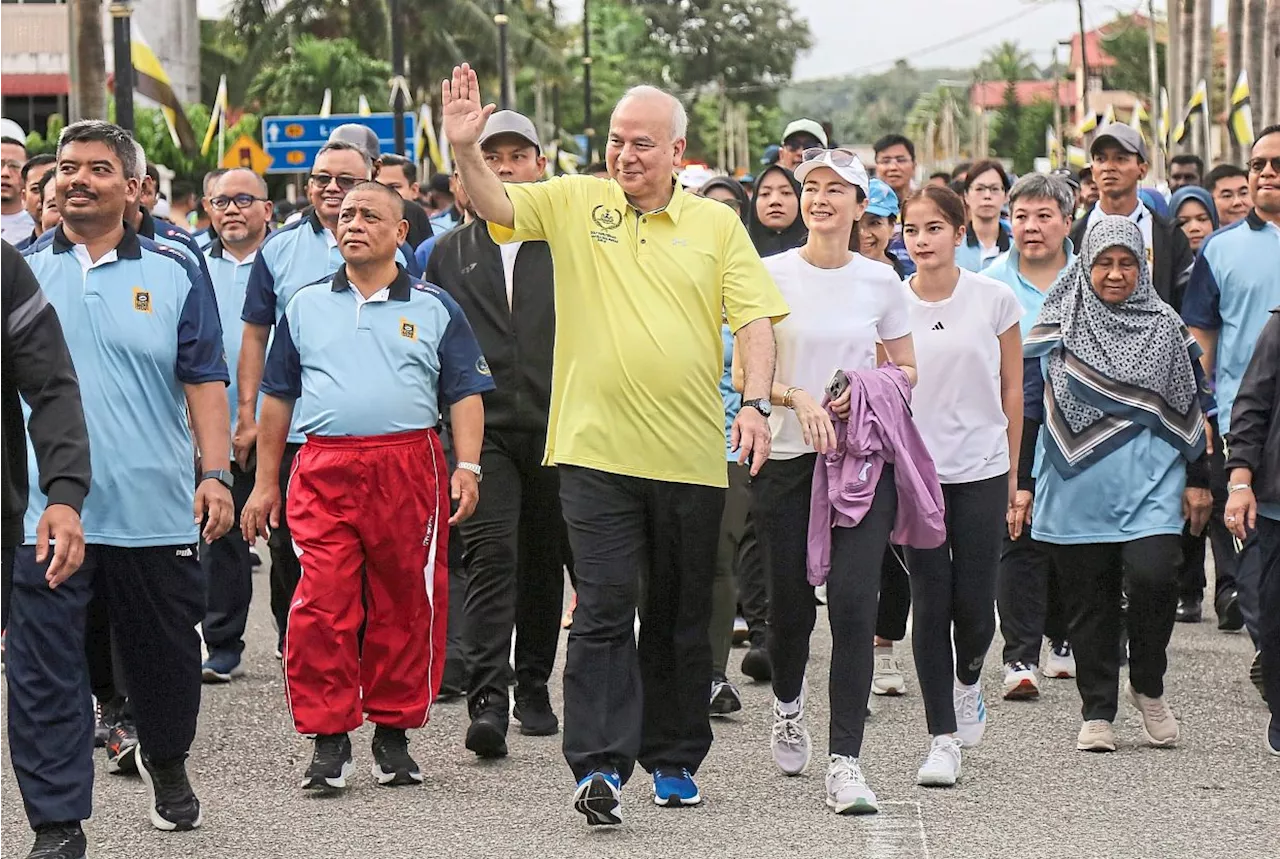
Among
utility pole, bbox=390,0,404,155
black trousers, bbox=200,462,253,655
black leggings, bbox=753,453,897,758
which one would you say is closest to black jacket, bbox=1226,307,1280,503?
black leggings, bbox=753,453,897,758

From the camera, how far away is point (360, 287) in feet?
25.9

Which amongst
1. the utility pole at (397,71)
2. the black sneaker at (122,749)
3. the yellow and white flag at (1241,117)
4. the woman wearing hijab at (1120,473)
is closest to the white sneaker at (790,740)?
the woman wearing hijab at (1120,473)

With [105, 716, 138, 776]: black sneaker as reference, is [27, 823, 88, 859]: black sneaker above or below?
above

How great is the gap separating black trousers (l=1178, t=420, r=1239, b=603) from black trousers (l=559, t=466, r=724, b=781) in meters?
4.47

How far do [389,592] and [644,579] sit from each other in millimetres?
1015

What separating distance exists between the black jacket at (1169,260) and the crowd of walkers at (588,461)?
4.17ft

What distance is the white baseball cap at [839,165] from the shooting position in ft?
24.8

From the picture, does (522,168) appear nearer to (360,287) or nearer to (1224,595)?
(360,287)

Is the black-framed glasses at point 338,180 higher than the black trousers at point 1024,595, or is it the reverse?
the black-framed glasses at point 338,180

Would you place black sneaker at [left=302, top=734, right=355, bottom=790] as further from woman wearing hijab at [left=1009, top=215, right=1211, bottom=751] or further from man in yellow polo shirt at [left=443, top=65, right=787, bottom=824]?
woman wearing hijab at [left=1009, top=215, right=1211, bottom=751]

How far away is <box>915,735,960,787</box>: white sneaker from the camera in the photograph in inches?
299

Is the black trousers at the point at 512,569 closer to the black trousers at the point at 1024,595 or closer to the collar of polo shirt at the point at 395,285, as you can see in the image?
the collar of polo shirt at the point at 395,285

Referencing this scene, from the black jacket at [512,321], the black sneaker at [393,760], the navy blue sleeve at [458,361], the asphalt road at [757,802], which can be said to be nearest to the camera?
the asphalt road at [757,802]

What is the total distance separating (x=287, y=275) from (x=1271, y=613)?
161 inches
